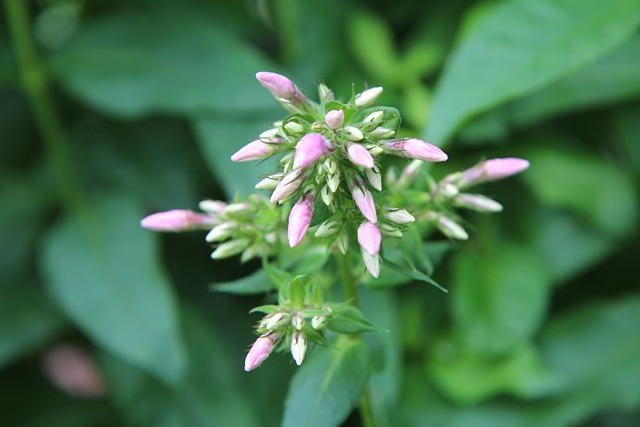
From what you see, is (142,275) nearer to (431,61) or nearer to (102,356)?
(102,356)

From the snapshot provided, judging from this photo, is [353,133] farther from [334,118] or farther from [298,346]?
[298,346]

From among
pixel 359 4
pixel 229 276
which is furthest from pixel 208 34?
pixel 229 276

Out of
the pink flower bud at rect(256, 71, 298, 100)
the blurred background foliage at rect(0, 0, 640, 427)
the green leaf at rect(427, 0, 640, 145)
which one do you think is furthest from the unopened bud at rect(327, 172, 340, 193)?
the blurred background foliage at rect(0, 0, 640, 427)

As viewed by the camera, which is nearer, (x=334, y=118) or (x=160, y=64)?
(x=334, y=118)

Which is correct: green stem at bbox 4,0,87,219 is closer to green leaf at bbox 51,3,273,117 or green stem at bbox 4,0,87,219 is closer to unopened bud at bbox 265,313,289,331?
green leaf at bbox 51,3,273,117

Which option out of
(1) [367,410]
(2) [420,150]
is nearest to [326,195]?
(2) [420,150]

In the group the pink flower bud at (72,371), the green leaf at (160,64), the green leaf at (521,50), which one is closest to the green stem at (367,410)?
the green leaf at (521,50)

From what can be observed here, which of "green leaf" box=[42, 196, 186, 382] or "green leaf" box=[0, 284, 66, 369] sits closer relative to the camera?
"green leaf" box=[42, 196, 186, 382]
